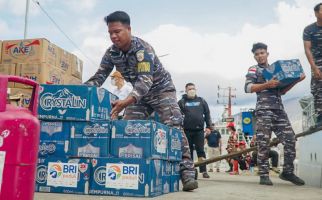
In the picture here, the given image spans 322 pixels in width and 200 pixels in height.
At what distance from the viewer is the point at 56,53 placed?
6152 millimetres

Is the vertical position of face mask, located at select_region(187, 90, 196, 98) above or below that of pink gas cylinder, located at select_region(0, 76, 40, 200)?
above

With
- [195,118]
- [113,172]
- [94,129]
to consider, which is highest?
[195,118]

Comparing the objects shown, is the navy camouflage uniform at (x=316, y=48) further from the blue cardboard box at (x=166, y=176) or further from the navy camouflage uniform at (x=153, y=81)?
the blue cardboard box at (x=166, y=176)

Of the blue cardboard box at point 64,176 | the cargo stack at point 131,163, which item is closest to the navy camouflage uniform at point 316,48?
the cargo stack at point 131,163

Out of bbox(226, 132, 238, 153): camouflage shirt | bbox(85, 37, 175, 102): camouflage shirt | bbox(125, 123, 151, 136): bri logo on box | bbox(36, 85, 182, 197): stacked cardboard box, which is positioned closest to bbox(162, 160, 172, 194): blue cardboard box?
bbox(36, 85, 182, 197): stacked cardboard box

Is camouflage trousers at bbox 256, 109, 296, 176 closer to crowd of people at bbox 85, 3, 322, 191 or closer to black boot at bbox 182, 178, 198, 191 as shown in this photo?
crowd of people at bbox 85, 3, 322, 191

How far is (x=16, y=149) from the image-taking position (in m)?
1.51

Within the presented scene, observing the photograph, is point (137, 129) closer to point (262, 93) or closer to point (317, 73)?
point (262, 93)

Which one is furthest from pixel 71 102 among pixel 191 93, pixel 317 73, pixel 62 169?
pixel 191 93

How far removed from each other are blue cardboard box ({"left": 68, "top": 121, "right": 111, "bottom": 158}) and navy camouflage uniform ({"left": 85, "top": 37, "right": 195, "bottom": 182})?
38 cm

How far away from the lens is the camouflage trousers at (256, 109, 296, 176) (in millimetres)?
4941

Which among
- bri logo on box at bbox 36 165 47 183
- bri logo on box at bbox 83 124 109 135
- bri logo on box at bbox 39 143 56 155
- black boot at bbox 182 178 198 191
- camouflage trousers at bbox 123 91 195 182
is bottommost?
black boot at bbox 182 178 198 191

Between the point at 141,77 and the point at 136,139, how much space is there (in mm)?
506

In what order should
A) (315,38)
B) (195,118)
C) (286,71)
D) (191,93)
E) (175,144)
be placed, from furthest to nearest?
1. (191,93)
2. (195,118)
3. (315,38)
4. (286,71)
5. (175,144)
